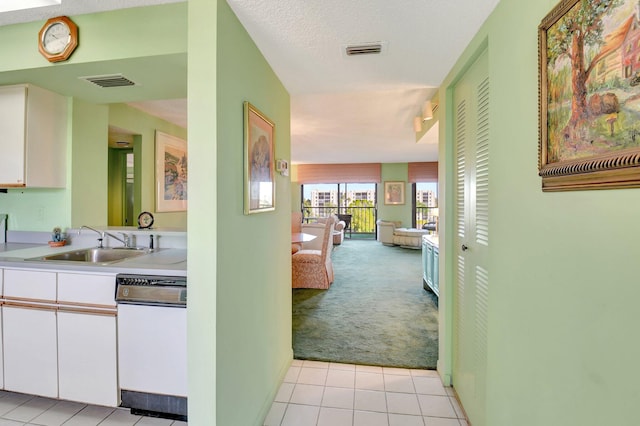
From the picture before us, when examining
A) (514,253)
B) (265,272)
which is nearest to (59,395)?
(265,272)

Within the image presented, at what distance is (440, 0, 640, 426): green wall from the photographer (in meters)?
0.70

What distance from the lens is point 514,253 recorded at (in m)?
1.20

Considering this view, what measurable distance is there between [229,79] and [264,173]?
23.0 inches

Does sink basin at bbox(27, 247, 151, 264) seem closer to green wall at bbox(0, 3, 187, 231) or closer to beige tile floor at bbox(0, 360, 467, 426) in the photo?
green wall at bbox(0, 3, 187, 231)

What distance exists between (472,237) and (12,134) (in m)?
3.21

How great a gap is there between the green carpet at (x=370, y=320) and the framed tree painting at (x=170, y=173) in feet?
6.70

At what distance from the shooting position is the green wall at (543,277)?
702 millimetres

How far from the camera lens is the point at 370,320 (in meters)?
3.16

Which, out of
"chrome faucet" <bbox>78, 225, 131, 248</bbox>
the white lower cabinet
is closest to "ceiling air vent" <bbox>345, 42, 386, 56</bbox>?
the white lower cabinet

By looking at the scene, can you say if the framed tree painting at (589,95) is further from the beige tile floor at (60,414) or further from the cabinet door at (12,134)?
the cabinet door at (12,134)

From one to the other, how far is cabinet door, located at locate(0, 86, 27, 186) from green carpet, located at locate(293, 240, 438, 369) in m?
2.53

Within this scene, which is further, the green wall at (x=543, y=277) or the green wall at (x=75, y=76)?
the green wall at (x=75, y=76)

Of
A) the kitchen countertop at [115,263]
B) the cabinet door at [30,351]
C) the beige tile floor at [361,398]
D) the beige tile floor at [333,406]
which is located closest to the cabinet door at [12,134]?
the kitchen countertop at [115,263]

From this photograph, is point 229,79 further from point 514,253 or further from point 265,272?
point 514,253
